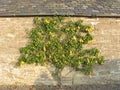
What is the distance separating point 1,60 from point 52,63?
2.18m

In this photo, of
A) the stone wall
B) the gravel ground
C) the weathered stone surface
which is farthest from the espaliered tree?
the gravel ground

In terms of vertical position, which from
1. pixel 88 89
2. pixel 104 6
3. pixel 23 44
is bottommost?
pixel 88 89

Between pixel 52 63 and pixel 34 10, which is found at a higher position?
pixel 34 10

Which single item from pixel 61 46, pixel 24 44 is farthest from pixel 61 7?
pixel 24 44

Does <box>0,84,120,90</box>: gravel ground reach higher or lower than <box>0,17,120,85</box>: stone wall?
lower

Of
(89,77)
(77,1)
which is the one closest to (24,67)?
(89,77)

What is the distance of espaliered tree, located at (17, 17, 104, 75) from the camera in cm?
1313

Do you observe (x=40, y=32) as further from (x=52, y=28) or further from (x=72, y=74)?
(x=72, y=74)

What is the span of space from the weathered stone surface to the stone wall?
34cm

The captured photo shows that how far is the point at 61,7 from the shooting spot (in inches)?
519

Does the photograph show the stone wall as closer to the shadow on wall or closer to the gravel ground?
the shadow on wall

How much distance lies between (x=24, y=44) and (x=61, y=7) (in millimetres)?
2187

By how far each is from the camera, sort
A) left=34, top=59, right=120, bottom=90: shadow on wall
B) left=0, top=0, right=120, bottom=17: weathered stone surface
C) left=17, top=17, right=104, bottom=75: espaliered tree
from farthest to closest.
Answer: left=34, top=59, right=120, bottom=90: shadow on wall < left=17, top=17, right=104, bottom=75: espaliered tree < left=0, top=0, right=120, bottom=17: weathered stone surface

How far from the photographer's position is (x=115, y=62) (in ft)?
43.8
